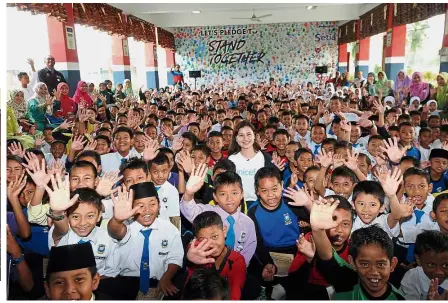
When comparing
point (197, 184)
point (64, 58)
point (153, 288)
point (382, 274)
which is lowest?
point (153, 288)

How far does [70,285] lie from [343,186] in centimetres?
171

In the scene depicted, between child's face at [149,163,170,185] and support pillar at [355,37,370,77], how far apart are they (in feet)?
31.5

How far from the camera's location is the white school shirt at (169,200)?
2516 mm

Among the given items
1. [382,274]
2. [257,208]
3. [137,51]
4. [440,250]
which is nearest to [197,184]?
[257,208]

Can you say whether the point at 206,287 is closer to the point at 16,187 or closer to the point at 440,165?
the point at 16,187

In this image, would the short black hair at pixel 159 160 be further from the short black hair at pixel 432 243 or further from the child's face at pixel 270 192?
the short black hair at pixel 432 243

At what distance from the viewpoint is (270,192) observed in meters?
2.27

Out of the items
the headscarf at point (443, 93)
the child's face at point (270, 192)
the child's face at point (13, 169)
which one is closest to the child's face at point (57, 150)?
the child's face at point (13, 169)

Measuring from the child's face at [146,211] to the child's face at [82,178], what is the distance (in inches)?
19.1

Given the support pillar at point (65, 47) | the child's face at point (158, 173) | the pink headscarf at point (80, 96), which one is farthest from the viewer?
the support pillar at point (65, 47)

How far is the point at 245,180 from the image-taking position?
2908 mm

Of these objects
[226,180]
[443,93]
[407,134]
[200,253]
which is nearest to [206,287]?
[200,253]

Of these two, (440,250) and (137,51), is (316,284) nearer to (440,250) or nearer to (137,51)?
(440,250)

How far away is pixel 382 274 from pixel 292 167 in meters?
1.71
